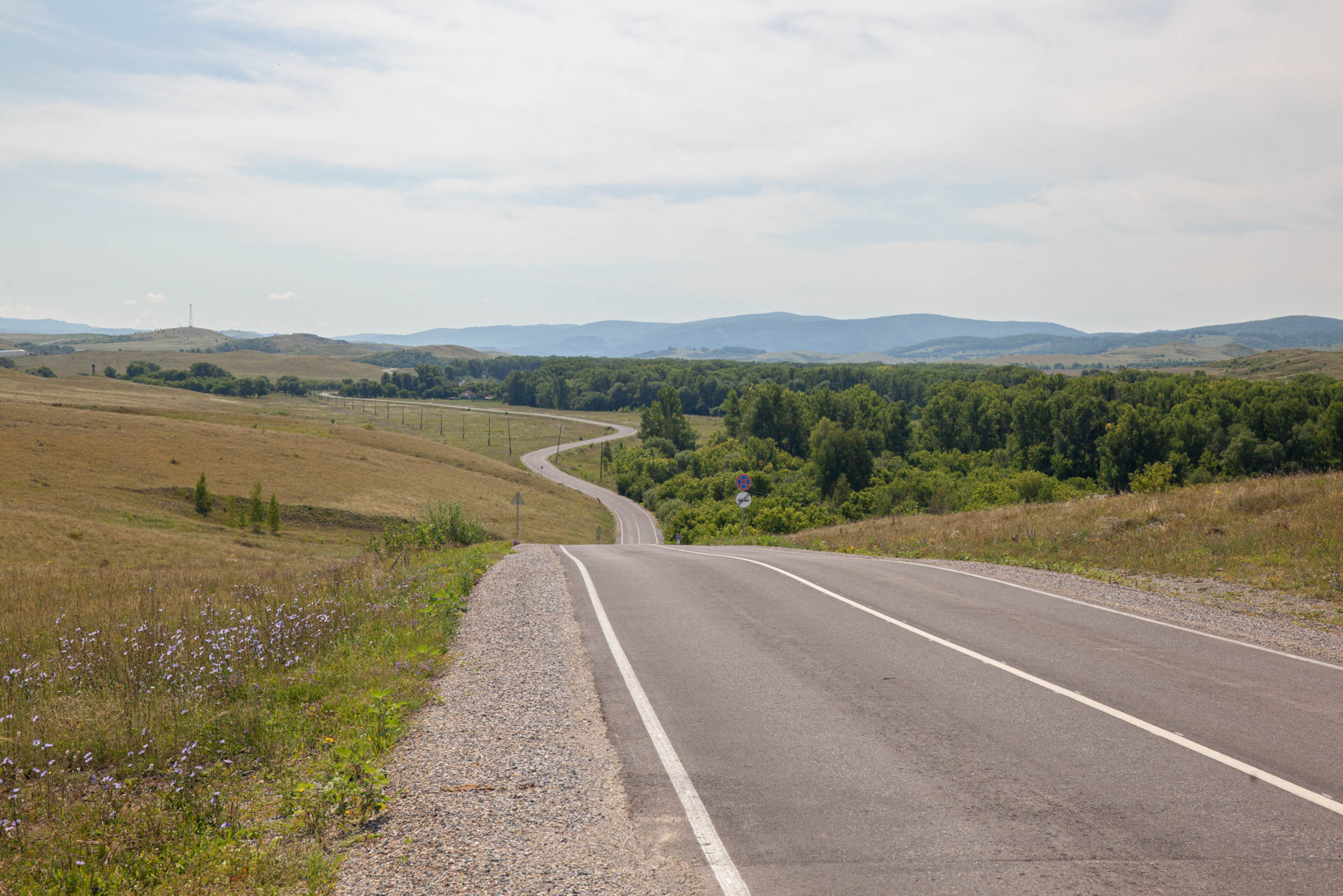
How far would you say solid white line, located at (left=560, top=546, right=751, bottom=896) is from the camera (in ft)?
14.3

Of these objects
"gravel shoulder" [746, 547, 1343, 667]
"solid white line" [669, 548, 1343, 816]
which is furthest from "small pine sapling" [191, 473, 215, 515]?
"solid white line" [669, 548, 1343, 816]

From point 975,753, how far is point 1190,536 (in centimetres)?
1346

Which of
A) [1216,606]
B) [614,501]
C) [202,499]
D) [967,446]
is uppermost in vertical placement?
[1216,606]

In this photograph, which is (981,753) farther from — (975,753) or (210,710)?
(210,710)

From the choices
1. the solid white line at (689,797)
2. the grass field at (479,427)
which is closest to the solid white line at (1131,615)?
the solid white line at (689,797)

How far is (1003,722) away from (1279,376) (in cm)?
21546

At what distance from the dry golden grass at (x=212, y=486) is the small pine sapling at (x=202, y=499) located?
0.59 metres

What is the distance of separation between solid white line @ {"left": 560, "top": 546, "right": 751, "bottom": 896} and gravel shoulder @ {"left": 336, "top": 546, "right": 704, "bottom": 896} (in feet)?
0.60

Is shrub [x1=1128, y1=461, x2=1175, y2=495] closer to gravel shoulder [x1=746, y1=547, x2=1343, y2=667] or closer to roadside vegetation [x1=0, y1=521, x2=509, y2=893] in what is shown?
gravel shoulder [x1=746, y1=547, x2=1343, y2=667]

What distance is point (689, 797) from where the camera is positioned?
17.8 feet

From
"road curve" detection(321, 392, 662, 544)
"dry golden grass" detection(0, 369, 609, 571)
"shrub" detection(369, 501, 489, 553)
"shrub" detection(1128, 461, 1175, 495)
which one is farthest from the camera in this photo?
"road curve" detection(321, 392, 662, 544)

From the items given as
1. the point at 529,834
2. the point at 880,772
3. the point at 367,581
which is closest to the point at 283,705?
the point at 529,834

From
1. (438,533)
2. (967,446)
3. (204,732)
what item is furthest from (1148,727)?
(967,446)

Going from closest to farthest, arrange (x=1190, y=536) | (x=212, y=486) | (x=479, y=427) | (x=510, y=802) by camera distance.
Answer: (x=510, y=802) → (x=1190, y=536) → (x=212, y=486) → (x=479, y=427)
